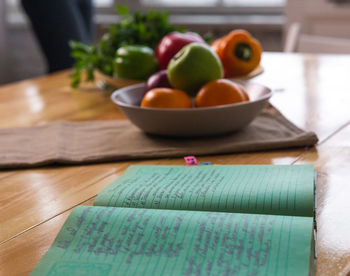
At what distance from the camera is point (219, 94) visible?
88 centimetres

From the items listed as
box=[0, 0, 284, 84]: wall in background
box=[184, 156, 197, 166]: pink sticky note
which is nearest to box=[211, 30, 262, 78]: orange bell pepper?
box=[184, 156, 197, 166]: pink sticky note

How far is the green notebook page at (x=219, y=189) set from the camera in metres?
0.56

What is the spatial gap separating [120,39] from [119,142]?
52 centimetres

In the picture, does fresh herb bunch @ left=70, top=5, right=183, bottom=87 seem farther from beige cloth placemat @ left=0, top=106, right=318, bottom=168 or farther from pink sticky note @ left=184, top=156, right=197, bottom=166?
pink sticky note @ left=184, top=156, right=197, bottom=166

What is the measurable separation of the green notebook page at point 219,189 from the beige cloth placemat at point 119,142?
0.11m

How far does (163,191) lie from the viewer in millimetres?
626

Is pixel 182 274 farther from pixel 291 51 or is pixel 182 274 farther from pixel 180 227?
pixel 291 51

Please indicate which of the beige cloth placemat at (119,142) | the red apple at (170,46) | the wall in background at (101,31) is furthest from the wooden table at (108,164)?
the wall in background at (101,31)

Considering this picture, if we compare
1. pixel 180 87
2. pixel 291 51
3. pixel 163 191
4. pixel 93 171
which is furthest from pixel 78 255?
pixel 291 51

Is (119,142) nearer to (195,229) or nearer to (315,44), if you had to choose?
(195,229)

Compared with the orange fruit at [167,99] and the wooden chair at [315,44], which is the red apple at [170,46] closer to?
the orange fruit at [167,99]

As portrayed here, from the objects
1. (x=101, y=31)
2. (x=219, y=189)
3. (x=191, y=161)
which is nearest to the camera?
(x=219, y=189)

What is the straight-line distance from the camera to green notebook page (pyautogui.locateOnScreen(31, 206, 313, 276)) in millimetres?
449

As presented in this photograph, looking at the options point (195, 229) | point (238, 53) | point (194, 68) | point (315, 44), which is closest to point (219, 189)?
point (195, 229)
